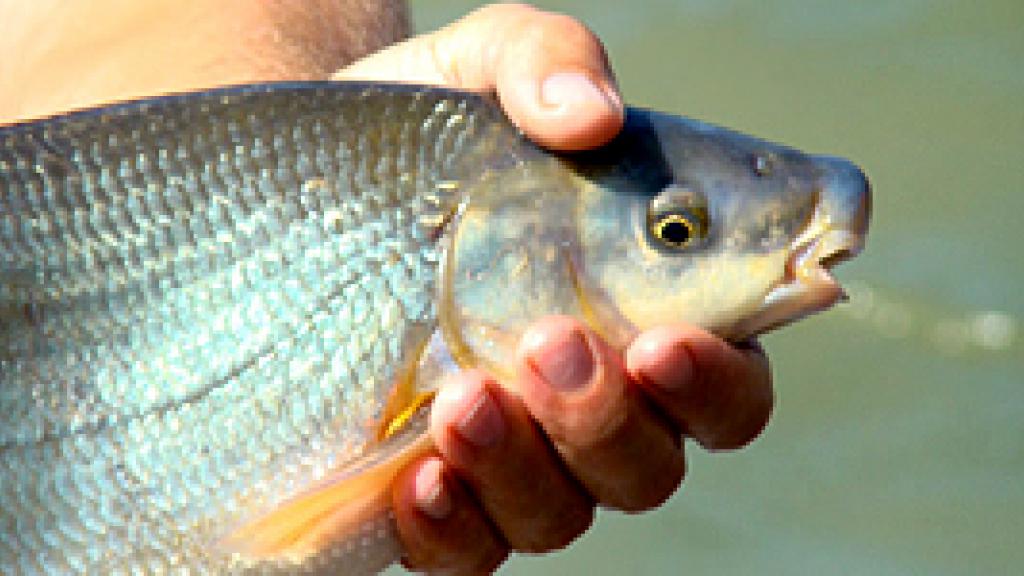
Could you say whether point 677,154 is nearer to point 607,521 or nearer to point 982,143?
point 607,521

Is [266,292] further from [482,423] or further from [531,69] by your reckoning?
[531,69]

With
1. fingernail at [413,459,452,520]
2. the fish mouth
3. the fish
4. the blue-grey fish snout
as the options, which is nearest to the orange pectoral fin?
the fish

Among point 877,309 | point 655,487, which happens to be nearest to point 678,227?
point 655,487

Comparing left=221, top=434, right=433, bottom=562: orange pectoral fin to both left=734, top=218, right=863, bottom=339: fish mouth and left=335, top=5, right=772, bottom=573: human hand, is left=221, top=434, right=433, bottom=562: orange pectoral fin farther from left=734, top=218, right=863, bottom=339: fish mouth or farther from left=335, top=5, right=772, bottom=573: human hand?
left=734, top=218, right=863, bottom=339: fish mouth

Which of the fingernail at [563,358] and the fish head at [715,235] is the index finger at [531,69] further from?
the fingernail at [563,358]

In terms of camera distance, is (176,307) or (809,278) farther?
(176,307)

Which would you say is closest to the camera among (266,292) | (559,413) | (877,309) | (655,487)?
(266,292)

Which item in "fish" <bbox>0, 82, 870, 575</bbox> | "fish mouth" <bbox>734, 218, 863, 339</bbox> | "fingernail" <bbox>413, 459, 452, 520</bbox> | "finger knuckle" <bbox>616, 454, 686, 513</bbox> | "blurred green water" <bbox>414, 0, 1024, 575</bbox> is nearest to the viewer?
"fish mouth" <bbox>734, 218, 863, 339</bbox>
